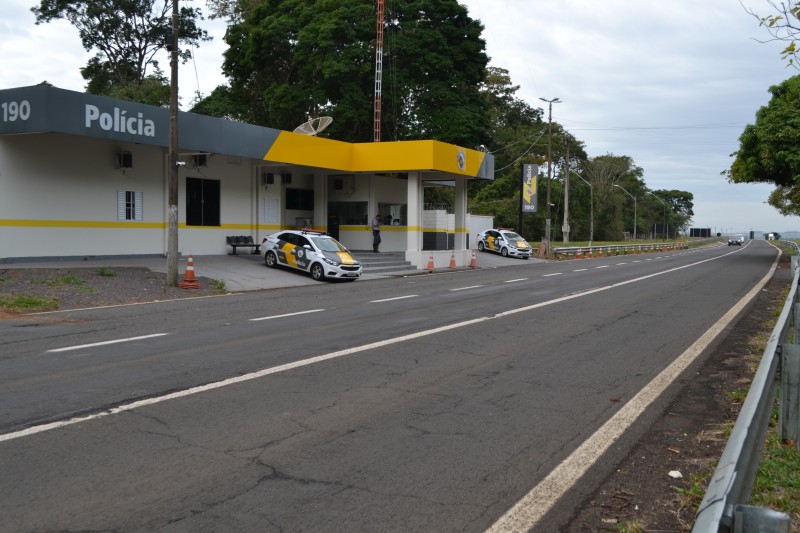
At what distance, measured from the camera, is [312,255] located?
2384 centimetres

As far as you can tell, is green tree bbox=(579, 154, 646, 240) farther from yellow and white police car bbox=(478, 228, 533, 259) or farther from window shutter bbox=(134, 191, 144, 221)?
window shutter bbox=(134, 191, 144, 221)

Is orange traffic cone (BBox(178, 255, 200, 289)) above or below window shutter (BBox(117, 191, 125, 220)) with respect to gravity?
below

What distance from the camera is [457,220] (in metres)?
35.5

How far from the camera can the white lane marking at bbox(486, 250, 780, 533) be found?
4.27 m

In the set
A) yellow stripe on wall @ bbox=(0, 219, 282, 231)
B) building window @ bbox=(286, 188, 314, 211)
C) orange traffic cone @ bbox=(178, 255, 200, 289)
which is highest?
building window @ bbox=(286, 188, 314, 211)

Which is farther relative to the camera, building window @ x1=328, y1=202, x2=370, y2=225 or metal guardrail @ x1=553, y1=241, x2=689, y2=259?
metal guardrail @ x1=553, y1=241, x2=689, y2=259

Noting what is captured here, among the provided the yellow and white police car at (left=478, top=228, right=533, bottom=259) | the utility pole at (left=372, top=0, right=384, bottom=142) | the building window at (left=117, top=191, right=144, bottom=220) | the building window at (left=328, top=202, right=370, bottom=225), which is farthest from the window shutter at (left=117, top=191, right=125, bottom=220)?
the yellow and white police car at (left=478, top=228, right=533, bottom=259)

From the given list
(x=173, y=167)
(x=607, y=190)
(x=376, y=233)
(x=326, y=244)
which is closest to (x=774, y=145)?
(x=376, y=233)

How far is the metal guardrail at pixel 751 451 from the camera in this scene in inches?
94.0

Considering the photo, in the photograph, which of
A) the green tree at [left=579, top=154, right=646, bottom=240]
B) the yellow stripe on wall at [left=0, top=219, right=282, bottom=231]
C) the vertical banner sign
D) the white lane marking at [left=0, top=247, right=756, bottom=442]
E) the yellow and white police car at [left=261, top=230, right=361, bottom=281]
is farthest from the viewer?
the green tree at [left=579, top=154, right=646, bottom=240]

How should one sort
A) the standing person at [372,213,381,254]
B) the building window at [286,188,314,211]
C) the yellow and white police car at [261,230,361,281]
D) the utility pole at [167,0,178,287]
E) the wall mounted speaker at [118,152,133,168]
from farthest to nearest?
the standing person at [372,213,381,254]
the building window at [286,188,314,211]
the yellow and white police car at [261,230,361,281]
the wall mounted speaker at [118,152,133,168]
the utility pole at [167,0,178,287]

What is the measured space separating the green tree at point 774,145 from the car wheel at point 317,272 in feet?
76.3

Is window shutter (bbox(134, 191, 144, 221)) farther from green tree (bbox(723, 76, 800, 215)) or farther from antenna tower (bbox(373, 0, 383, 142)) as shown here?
green tree (bbox(723, 76, 800, 215))

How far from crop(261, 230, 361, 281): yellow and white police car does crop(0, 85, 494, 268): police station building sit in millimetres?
3265
